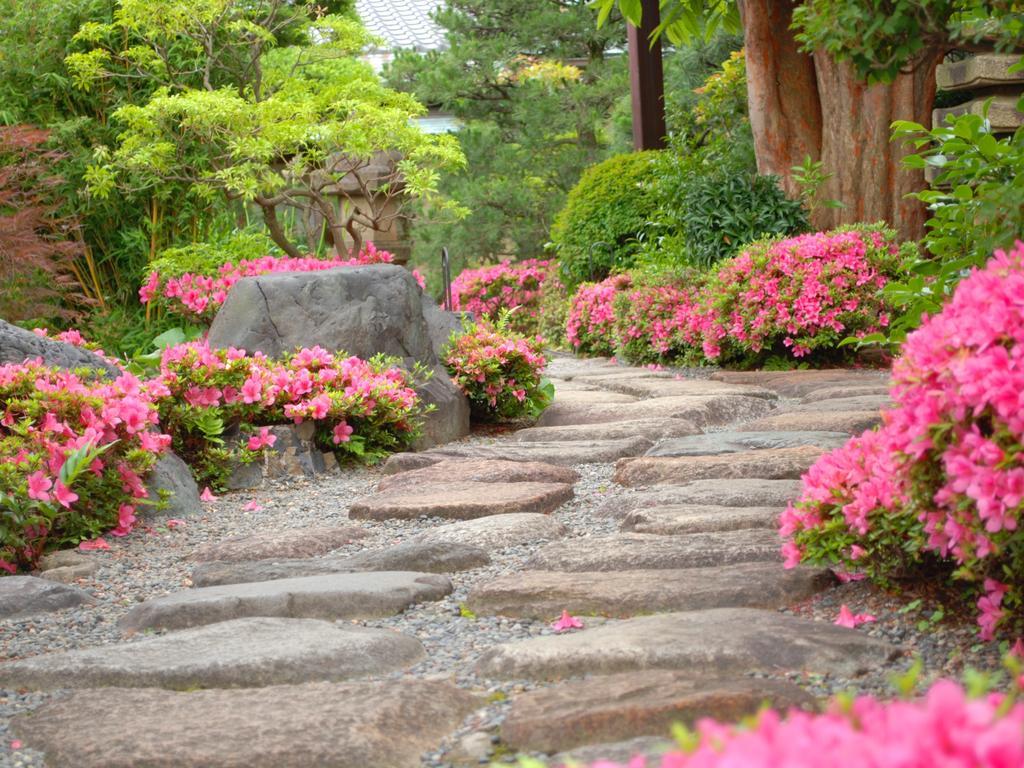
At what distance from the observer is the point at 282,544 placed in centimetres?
327

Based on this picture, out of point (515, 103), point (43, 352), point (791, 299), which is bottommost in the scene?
point (791, 299)

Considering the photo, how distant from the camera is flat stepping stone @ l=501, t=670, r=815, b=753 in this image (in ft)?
5.33

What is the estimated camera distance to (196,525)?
3951 millimetres

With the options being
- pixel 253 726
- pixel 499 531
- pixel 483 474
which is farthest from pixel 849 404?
pixel 253 726

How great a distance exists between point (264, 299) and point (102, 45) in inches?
145

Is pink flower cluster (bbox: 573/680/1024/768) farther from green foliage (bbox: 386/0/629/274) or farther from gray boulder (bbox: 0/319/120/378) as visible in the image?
green foliage (bbox: 386/0/629/274)

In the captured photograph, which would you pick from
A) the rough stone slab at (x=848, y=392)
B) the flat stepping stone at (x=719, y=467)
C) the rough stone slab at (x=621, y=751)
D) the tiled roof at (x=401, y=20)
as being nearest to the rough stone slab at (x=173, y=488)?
the flat stepping stone at (x=719, y=467)

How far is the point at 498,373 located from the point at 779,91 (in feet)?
12.9

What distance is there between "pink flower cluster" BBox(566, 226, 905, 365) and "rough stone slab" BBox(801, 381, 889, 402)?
1063 mm

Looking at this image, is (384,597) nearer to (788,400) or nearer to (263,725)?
(263,725)

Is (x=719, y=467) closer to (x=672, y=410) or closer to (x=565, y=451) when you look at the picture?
(x=565, y=451)

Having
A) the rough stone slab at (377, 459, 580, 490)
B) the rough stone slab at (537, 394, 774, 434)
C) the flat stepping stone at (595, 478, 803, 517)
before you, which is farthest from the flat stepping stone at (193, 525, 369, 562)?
the rough stone slab at (537, 394, 774, 434)

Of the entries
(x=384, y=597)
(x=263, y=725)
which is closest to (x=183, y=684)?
(x=263, y=725)

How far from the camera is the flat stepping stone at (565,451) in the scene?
4465 mm
